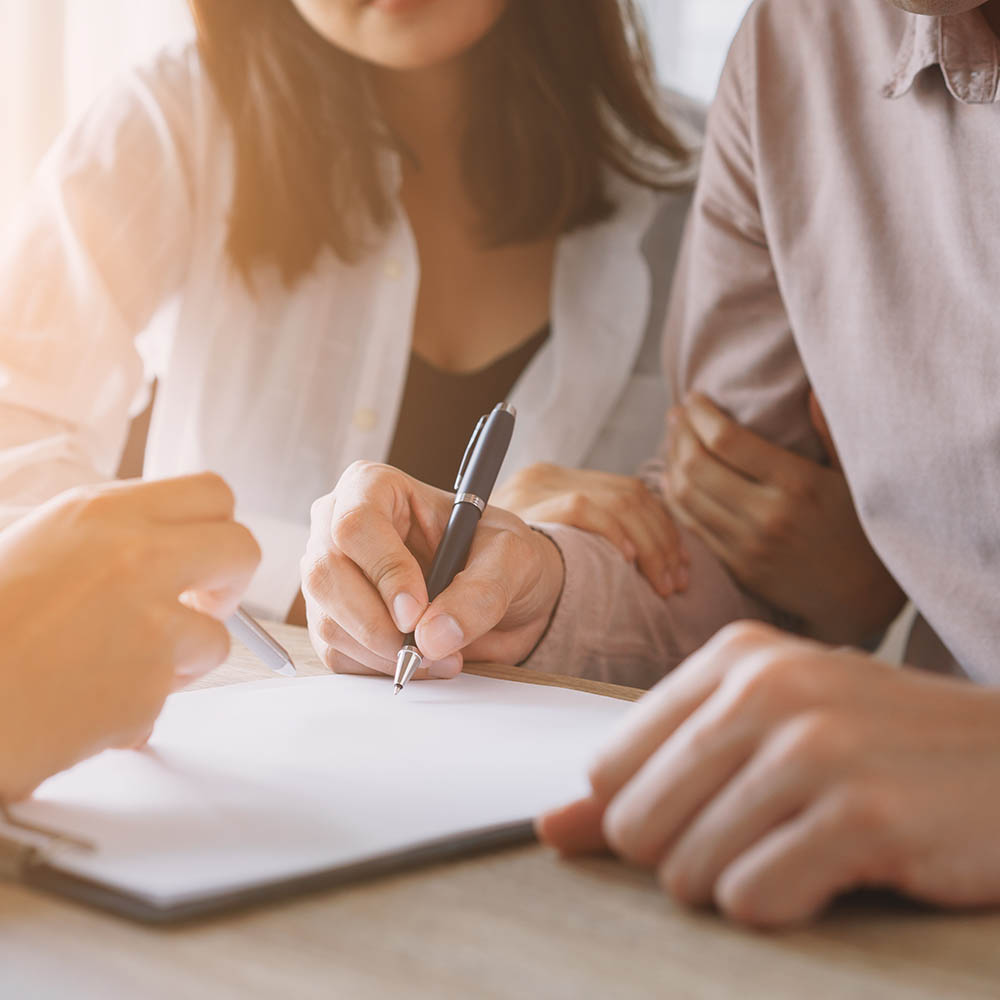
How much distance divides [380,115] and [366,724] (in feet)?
3.37

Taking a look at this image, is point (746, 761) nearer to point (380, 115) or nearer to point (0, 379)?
point (0, 379)

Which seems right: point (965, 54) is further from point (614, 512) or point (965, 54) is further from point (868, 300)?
point (614, 512)

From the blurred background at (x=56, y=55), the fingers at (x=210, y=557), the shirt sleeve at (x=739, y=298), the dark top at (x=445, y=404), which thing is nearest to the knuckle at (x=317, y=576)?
the fingers at (x=210, y=557)

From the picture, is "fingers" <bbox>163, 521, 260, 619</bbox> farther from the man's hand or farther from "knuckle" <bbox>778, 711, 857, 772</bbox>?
"knuckle" <bbox>778, 711, 857, 772</bbox>

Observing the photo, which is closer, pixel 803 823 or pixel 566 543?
pixel 803 823

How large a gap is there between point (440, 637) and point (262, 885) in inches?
10.5

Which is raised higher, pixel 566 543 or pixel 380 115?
pixel 380 115

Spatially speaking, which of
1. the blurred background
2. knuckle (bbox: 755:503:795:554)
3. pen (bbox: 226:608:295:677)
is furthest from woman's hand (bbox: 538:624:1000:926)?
the blurred background

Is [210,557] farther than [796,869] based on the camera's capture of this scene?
Yes

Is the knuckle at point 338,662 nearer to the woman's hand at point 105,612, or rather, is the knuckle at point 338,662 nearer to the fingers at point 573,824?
the woman's hand at point 105,612

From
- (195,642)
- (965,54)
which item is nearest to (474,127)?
(965,54)

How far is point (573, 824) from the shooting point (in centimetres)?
37

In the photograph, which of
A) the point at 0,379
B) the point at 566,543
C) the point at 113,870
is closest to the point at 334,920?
the point at 113,870

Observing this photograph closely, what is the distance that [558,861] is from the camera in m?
0.38
